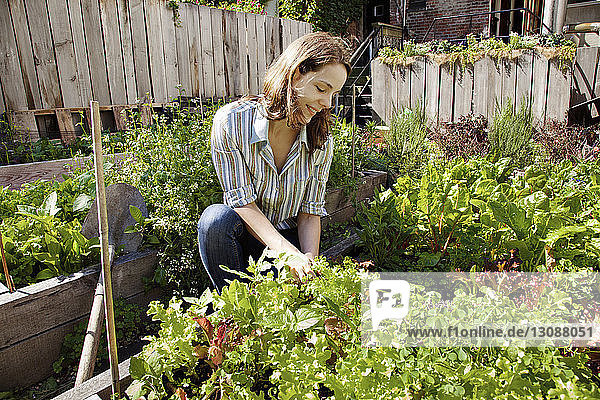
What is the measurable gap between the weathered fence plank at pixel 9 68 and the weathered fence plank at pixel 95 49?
0.54 meters

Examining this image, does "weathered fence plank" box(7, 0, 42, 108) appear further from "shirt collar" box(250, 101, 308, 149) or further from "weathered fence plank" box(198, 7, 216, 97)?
"shirt collar" box(250, 101, 308, 149)

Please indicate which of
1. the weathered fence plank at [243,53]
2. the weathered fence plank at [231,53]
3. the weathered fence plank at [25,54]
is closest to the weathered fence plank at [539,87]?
the weathered fence plank at [243,53]

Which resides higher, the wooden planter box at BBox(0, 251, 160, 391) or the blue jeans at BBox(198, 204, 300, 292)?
the blue jeans at BBox(198, 204, 300, 292)

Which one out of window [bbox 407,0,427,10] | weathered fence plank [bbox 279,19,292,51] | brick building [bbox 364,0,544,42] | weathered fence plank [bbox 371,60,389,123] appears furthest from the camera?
window [bbox 407,0,427,10]

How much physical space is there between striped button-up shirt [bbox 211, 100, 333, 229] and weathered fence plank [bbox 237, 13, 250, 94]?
3.29m

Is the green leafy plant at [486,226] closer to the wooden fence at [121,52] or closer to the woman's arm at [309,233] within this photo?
the woman's arm at [309,233]

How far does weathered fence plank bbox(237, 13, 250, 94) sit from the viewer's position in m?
4.85

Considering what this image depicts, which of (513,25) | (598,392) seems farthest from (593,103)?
(513,25)

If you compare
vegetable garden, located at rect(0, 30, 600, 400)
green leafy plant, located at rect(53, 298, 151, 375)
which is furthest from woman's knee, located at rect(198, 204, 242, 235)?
green leafy plant, located at rect(53, 298, 151, 375)

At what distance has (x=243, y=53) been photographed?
4.96 metres

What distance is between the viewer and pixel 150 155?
7.70 ft

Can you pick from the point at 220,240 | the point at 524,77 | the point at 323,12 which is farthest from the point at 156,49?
the point at 323,12

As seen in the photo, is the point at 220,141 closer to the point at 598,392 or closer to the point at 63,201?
the point at 63,201

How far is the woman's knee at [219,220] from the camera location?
177 cm
